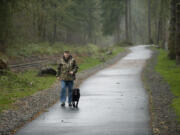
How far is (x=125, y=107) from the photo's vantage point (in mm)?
10344

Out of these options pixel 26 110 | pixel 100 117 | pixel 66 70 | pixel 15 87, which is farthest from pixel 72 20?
pixel 100 117

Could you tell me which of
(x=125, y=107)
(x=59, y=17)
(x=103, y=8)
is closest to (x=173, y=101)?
(x=125, y=107)

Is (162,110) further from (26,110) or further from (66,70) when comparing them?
(26,110)

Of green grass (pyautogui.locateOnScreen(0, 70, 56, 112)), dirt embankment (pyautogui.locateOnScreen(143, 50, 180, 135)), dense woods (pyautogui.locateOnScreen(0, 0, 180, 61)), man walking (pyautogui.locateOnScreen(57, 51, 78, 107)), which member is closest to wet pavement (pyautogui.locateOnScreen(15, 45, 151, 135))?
dirt embankment (pyautogui.locateOnScreen(143, 50, 180, 135))

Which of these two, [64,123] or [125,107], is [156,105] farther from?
[64,123]

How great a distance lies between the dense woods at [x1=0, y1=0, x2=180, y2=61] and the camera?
59.9 ft

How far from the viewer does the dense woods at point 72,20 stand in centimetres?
1824

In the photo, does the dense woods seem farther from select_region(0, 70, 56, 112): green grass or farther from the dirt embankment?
the dirt embankment

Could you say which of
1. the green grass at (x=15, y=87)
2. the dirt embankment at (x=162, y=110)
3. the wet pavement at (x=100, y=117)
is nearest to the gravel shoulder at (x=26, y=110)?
the wet pavement at (x=100, y=117)

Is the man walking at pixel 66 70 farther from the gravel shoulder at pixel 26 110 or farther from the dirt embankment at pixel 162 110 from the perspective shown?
the dirt embankment at pixel 162 110

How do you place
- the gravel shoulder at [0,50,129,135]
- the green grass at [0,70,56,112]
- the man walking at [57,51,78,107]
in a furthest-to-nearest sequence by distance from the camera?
the green grass at [0,70,56,112] → the man walking at [57,51,78,107] → the gravel shoulder at [0,50,129,135]

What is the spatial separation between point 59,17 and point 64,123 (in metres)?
38.6

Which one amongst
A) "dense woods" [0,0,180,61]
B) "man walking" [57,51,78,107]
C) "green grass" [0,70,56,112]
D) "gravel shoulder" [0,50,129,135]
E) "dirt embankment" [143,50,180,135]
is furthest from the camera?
"dense woods" [0,0,180,61]

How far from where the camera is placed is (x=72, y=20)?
55438mm
